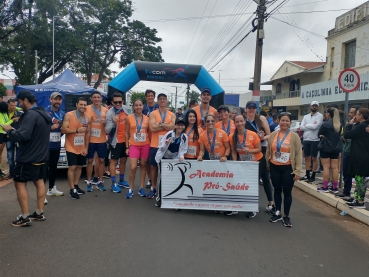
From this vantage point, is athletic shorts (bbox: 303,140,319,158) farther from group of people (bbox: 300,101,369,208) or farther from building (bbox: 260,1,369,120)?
building (bbox: 260,1,369,120)

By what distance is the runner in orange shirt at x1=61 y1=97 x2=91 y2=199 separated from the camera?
663 cm

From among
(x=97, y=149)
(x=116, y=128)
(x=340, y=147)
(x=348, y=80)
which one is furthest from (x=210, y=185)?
(x=348, y=80)

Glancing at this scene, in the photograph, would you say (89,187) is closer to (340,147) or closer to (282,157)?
(282,157)

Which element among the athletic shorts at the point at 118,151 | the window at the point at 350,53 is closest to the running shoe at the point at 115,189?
the athletic shorts at the point at 118,151

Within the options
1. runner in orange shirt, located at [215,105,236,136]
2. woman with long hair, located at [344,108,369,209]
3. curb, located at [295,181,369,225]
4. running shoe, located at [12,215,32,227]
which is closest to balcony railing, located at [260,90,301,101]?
curb, located at [295,181,369,225]

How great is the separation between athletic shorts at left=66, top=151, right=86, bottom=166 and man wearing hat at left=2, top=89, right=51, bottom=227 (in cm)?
146

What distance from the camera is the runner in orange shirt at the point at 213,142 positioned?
5.98 m

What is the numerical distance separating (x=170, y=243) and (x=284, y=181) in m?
2.12

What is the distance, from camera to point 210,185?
5.96 m

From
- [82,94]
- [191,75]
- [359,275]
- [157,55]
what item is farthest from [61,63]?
[359,275]

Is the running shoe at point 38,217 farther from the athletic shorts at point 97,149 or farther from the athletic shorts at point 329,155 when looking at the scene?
the athletic shorts at point 329,155

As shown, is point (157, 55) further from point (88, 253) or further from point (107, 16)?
point (88, 253)

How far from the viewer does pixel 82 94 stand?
14.2 m

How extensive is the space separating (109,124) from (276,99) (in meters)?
32.1
